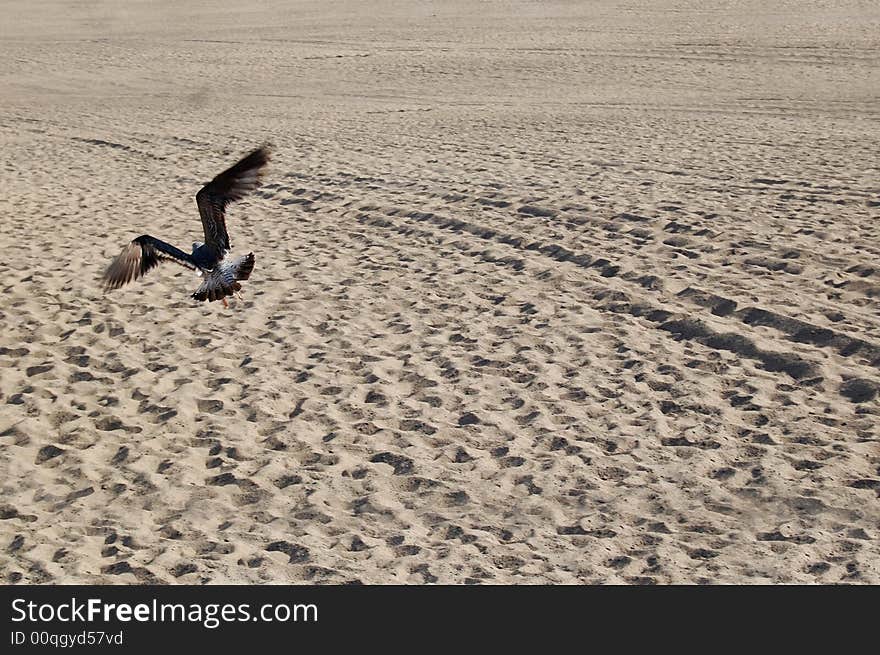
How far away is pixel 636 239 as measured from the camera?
33.9ft

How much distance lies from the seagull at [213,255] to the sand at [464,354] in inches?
38.4

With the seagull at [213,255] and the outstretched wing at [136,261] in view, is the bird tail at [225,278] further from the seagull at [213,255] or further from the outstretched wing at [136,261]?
the outstretched wing at [136,261]

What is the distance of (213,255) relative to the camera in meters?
6.61

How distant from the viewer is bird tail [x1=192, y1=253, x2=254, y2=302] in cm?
649

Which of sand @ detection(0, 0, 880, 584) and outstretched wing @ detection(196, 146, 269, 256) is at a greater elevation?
outstretched wing @ detection(196, 146, 269, 256)

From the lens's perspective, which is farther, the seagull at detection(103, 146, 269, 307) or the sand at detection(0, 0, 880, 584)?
the seagull at detection(103, 146, 269, 307)

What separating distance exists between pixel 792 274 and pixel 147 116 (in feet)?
45.0

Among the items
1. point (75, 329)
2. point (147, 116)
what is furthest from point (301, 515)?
point (147, 116)

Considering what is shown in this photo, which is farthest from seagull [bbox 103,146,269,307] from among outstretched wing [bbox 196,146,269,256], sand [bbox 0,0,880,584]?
sand [bbox 0,0,880,584]

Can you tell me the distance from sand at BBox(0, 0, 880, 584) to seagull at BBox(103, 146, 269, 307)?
3.20ft

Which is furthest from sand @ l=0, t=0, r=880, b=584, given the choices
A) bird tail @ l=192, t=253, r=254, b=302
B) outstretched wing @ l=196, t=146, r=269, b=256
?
outstretched wing @ l=196, t=146, r=269, b=256

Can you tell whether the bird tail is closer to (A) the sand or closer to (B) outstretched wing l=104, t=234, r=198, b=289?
(B) outstretched wing l=104, t=234, r=198, b=289

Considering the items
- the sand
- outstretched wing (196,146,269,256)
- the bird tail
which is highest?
outstretched wing (196,146,269,256)

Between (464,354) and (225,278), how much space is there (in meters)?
2.09
